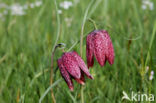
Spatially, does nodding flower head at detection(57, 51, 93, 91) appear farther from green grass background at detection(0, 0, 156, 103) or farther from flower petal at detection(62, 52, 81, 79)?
green grass background at detection(0, 0, 156, 103)

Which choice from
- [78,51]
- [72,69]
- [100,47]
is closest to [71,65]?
[72,69]

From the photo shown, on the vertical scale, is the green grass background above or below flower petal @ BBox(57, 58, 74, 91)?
below

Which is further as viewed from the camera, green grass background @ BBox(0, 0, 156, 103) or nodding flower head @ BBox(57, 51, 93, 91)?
green grass background @ BBox(0, 0, 156, 103)

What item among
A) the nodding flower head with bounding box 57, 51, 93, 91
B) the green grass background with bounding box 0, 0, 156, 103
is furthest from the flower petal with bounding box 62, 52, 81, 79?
the green grass background with bounding box 0, 0, 156, 103

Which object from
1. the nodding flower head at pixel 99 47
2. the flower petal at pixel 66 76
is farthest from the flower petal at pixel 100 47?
the flower petal at pixel 66 76

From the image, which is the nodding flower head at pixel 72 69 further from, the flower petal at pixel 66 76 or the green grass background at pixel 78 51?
the green grass background at pixel 78 51

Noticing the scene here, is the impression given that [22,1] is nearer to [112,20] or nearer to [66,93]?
[112,20]
